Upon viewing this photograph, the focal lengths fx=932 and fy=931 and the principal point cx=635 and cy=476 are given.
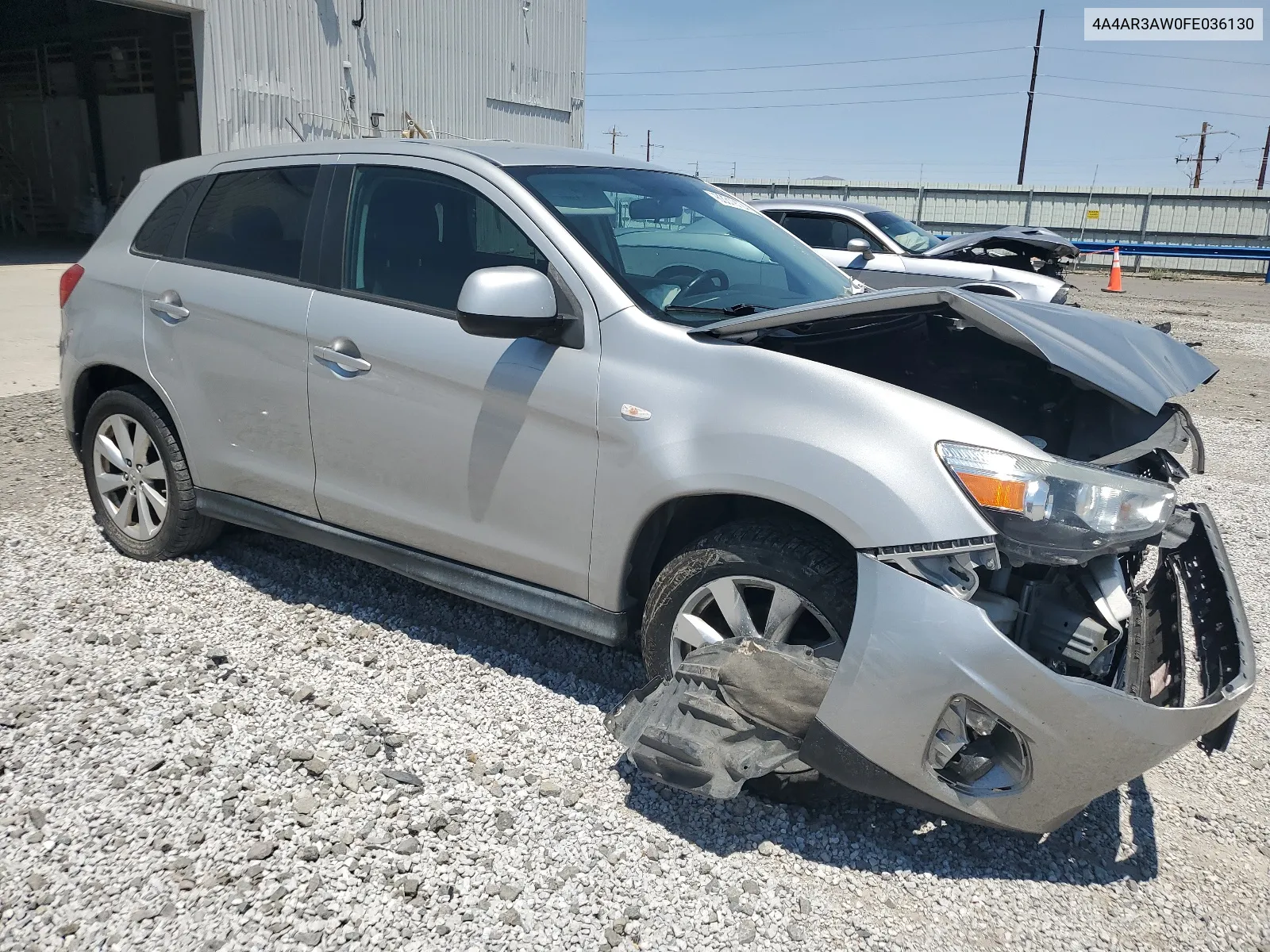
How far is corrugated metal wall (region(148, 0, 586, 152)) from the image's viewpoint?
1449 centimetres

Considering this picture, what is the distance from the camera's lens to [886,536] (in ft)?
7.34

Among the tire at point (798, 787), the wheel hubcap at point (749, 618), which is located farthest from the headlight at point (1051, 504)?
the tire at point (798, 787)

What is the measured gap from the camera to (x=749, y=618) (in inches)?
103

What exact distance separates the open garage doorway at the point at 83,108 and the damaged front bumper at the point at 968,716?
2184cm

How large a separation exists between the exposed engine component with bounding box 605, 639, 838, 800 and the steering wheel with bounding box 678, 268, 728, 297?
1.19 meters

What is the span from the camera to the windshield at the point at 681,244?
3000 millimetres

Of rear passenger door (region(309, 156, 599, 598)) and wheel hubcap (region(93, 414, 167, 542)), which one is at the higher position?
rear passenger door (region(309, 156, 599, 598))

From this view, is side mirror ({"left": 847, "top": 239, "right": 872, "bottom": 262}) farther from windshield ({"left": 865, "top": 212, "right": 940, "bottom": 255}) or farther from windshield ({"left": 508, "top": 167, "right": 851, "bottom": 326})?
windshield ({"left": 508, "top": 167, "right": 851, "bottom": 326})

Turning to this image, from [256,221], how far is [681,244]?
1732mm

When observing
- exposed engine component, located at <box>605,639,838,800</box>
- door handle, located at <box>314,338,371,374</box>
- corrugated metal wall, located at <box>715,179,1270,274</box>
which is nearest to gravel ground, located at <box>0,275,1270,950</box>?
exposed engine component, located at <box>605,639,838,800</box>

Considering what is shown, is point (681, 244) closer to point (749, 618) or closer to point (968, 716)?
point (749, 618)

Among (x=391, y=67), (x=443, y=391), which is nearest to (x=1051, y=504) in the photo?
(x=443, y=391)

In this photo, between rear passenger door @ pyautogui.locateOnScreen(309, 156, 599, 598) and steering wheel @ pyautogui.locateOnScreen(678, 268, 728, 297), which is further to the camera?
steering wheel @ pyautogui.locateOnScreen(678, 268, 728, 297)

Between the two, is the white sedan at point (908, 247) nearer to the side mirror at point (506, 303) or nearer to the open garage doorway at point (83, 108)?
the side mirror at point (506, 303)
